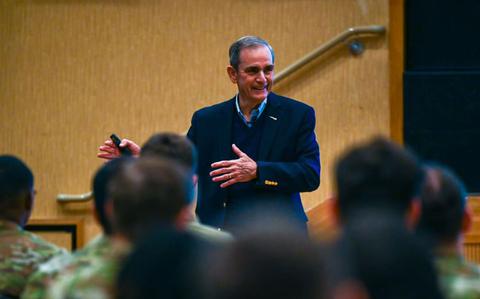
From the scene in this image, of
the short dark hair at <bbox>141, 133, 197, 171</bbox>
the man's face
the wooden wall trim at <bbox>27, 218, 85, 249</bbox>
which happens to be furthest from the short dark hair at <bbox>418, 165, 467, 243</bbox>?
the wooden wall trim at <bbox>27, 218, 85, 249</bbox>

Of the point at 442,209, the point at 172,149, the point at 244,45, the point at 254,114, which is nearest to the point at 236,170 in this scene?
the point at 254,114

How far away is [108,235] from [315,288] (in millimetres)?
1061

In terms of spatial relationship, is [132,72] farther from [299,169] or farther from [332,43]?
[299,169]

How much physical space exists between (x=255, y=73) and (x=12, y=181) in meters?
1.41

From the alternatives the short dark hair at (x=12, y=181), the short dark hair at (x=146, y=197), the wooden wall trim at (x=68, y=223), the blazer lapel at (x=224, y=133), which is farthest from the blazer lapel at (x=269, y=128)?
the wooden wall trim at (x=68, y=223)

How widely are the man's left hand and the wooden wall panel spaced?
1.95 metres

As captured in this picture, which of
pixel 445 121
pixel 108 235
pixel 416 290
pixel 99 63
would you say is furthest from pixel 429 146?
pixel 416 290

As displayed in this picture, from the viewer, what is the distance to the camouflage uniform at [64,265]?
7.48 feet

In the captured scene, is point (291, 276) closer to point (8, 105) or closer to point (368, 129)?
point (368, 129)

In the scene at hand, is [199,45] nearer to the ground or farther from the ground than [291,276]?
farther from the ground

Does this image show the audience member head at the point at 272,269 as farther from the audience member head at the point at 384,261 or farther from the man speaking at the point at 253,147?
the man speaking at the point at 253,147

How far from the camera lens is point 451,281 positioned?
2.12m

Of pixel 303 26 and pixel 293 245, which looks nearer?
pixel 293 245

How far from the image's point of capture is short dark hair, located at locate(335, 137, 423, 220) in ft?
6.94
